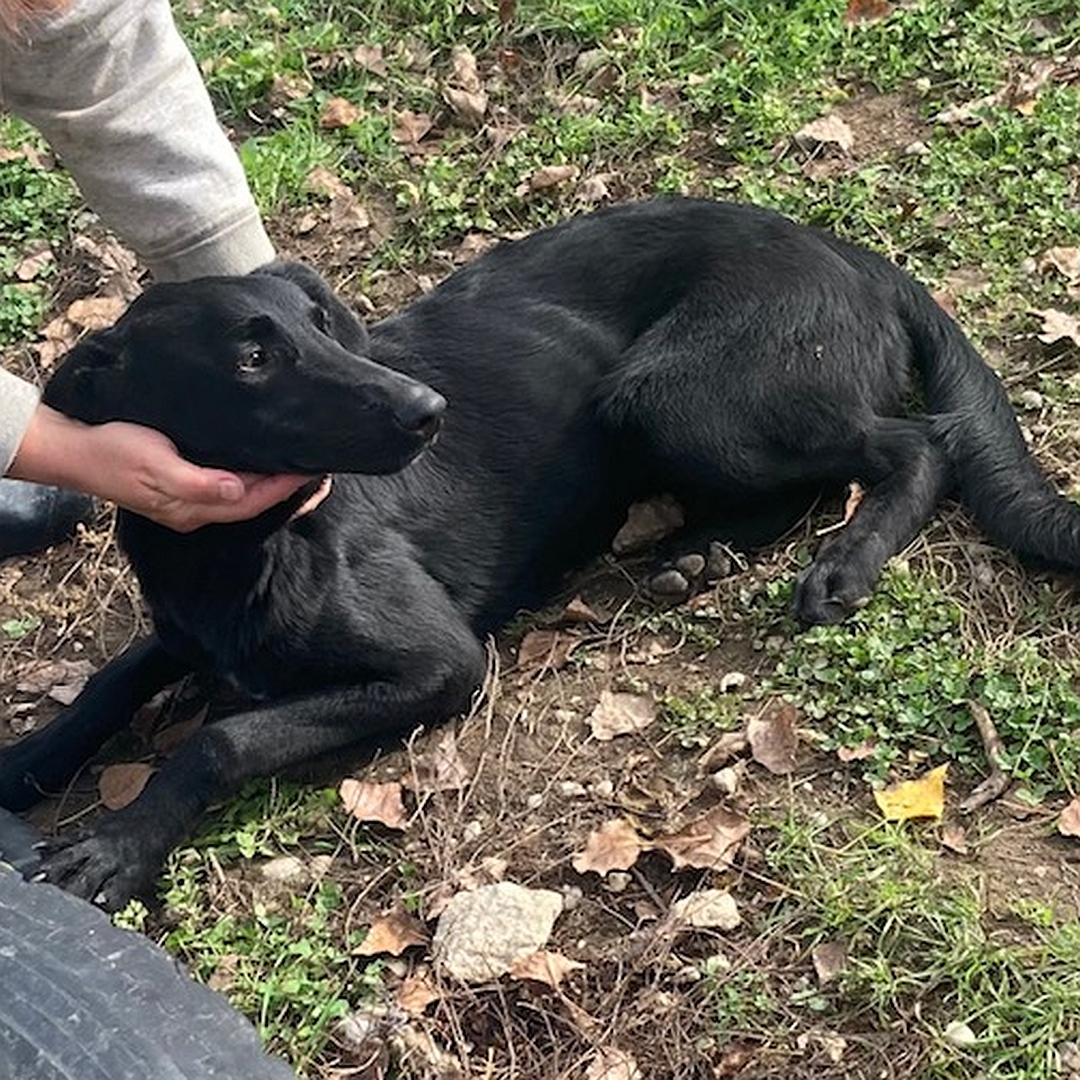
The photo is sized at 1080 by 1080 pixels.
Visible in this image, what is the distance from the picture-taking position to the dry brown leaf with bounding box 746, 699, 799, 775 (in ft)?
10.0

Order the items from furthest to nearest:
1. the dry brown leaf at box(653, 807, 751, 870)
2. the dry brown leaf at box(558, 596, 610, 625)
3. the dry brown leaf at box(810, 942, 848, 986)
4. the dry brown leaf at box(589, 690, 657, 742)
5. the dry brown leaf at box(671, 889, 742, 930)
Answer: the dry brown leaf at box(558, 596, 610, 625) < the dry brown leaf at box(589, 690, 657, 742) < the dry brown leaf at box(653, 807, 751, 870) < the dry brown leaf at box(671, 889, 742, 930) < the dry brown leaf at box(810, 942, 848, 986)

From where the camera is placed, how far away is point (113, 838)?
10.0ft

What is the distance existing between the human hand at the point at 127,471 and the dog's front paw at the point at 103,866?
1.92 ft

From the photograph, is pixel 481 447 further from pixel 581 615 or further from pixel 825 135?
pixel 825 135

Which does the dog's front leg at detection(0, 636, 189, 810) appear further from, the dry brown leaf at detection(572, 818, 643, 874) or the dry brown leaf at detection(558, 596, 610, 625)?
the dry brown leaf at detection(572, 818, 643, 874)

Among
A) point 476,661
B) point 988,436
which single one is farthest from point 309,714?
point 988,436

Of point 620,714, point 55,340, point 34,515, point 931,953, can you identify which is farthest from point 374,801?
point 55,340

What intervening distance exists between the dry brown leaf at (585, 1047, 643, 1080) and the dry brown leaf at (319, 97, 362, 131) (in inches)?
134

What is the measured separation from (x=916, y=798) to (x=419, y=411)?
1.08 meters

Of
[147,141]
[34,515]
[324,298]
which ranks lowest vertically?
[34,515]

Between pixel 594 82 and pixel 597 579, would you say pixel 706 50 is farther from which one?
pixel 597 579

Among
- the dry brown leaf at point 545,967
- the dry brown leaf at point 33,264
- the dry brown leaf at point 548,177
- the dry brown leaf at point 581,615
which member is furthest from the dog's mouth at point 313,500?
the dry brown leaf at point 33,264

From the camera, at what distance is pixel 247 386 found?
9.95 ft

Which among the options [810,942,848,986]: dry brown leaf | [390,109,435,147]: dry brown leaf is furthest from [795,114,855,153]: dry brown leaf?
[810,942,848,986]: dry brown leaf
